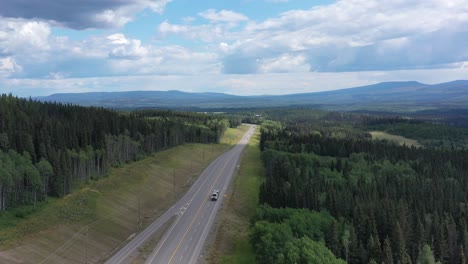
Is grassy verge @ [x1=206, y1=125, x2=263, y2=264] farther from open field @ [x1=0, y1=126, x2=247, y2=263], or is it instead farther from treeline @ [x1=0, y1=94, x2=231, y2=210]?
treeline @ [x1=0, y1=94, x2=231, y2=210]

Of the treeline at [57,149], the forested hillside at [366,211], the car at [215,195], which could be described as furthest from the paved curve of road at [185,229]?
the treeline at [57,149]

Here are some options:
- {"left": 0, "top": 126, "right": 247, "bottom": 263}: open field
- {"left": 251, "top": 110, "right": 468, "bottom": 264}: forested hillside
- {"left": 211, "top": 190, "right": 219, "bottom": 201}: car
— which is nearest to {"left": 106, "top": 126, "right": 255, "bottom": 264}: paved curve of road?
{"left": 211, "top": 190, "right": 219, "bottom": 201}: car

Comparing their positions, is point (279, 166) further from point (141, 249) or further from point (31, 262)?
point (31, 262)

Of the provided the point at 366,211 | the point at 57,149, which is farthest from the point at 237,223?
the point at 57,149

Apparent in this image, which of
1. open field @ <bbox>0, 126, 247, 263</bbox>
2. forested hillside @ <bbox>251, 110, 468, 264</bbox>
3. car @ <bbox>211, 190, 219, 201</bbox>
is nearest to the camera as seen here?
forested hillside @ <bbox>251, 110, 468, 264</bbox>

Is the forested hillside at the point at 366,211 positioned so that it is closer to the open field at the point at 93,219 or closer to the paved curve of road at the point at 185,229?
the paved curve of road at the point at 185,229

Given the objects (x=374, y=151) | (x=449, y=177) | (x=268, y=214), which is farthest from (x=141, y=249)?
(x=374, y=151)
